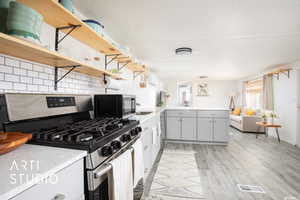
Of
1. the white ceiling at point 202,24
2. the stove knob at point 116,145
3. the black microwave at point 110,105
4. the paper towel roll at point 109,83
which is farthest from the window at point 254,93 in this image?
the stove knob at point 116,145

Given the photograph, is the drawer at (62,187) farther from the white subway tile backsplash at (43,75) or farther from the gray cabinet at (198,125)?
the gray cabinet at (198,125)

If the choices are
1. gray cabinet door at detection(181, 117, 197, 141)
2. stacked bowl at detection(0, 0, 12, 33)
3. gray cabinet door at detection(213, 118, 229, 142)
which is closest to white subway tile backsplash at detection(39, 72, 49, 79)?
stacked bowl at detection(0, 0, 12, 33)

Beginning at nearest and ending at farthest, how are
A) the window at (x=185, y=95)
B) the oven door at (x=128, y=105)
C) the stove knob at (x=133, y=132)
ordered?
the stove knob at (x=133, y=132) → the oven door at (x=128, y=105) → the window at (x=185, y=95)

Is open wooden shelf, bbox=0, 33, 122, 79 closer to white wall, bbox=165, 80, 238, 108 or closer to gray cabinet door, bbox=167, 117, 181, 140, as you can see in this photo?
gray cabinet door, bbox=167, 117, 181, 140

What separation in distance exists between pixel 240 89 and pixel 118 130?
25.5ft

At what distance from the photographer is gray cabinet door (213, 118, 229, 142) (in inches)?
149

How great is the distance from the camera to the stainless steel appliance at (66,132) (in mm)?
802

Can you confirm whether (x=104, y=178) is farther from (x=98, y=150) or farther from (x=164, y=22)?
(x=164, y=22)

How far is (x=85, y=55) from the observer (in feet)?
5.44

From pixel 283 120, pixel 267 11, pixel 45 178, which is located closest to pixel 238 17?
pixel 267 11

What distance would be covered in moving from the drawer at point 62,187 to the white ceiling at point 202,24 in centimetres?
154

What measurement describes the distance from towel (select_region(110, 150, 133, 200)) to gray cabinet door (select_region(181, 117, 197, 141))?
3.10 metres

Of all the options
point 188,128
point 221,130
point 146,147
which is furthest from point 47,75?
point 221,130

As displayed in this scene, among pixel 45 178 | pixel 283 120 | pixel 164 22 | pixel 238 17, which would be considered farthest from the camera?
pixel 283 120
